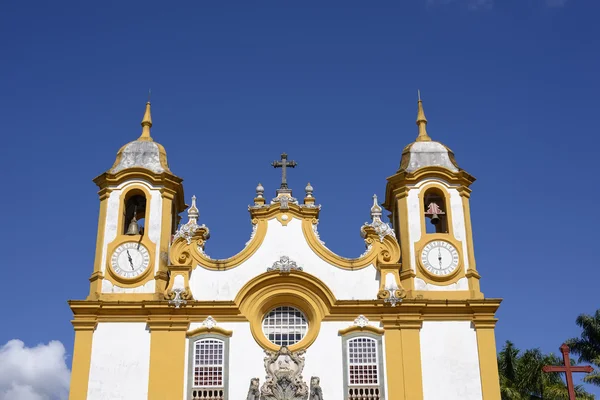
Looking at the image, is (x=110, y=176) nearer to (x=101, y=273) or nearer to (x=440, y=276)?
(x=101, y=273)

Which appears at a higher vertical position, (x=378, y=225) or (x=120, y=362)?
(x=378, y=225)

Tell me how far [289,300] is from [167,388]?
4.37 m

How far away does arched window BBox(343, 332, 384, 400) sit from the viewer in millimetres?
23266

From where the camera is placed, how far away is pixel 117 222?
85.1 feet

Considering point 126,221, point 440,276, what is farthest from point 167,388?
point 440,276

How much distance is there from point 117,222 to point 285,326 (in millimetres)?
6134

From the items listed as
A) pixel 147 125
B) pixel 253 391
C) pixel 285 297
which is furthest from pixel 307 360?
pixel 147 125

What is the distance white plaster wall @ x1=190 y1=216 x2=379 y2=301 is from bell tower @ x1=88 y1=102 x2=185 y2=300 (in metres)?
1.39

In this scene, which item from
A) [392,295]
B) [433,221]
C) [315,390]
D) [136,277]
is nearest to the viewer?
[315,390]

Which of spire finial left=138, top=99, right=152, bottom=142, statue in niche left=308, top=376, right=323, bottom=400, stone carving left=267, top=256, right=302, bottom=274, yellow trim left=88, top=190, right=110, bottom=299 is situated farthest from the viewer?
spire finial left=138, top=99, right=152, bottom=142

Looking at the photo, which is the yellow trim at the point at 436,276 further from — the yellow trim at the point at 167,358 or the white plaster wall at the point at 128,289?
the white plaster wall at the point at 128,289

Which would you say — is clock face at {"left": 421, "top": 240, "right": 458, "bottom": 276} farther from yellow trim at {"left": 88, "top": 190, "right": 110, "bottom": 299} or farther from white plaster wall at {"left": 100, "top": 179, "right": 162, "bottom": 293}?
yellow trim at {"left": 88, "top": 190, "right": 110, "bottom": 299}

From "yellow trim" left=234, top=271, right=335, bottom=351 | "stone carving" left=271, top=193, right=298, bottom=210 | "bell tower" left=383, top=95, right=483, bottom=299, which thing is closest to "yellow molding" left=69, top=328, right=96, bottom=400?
"yellow trim" left=234, top=271, right=335, bottom=351

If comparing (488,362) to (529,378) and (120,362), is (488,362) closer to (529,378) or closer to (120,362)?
(529,378)
